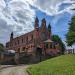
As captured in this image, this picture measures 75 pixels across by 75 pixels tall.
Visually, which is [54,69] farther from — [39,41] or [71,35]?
[39,41]

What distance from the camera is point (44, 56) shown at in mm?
116125

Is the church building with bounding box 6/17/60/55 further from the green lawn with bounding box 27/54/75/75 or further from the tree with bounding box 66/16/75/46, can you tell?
the green lawn with bounding box 27/54/75/75

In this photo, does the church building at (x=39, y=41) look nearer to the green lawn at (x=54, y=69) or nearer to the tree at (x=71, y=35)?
the tree at (x=71, y=35)

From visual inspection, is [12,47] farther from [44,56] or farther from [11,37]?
[44,56]

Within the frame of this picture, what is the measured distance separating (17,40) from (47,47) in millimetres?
28371

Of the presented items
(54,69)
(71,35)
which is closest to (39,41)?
(71,35)

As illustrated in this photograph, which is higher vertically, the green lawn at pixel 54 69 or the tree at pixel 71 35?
the tree at pixel 71 35

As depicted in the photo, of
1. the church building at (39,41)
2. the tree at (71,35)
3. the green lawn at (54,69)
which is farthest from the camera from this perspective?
the church building at (39,41)

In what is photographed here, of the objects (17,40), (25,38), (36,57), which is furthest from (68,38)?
(17,40)

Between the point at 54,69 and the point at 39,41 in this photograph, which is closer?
the point at 54,69

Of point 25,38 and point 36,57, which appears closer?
point 36,57

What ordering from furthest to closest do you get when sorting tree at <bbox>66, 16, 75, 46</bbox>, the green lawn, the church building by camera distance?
the church building → tree at <bbox>66, 16, 75, 46</bbox> → the green lawn

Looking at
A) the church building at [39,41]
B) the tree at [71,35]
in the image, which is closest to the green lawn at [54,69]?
the tree at [71,35]

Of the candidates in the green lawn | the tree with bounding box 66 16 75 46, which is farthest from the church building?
the green lawn
